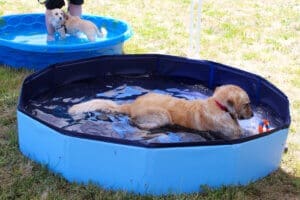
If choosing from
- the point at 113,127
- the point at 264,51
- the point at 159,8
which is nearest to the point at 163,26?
the point at 159,8

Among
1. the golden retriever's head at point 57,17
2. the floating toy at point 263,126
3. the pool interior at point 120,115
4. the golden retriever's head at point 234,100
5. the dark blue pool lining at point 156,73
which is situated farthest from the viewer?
the golden retriever's head at point 57,17

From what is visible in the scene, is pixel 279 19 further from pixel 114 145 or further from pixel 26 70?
pixel 114 145

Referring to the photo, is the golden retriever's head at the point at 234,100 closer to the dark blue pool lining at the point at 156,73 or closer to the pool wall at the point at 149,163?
the pool wall at the point at 149,163

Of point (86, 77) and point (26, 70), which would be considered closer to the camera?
point (86, 77)

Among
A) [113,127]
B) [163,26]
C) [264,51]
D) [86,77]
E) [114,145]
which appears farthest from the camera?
[163,26]

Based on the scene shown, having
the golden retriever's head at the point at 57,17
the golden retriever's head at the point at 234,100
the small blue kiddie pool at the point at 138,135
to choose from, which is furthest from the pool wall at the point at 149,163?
the golden retriever's head at the point at 57,17

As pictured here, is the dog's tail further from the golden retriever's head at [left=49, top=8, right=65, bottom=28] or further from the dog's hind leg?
the golden retriever's head at [left=49, top=8, right=65, bottom=28]

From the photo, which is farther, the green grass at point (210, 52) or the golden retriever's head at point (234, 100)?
the golden retriever's head at point (234, 100)

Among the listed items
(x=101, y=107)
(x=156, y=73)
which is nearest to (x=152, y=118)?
(x=101, y=107)

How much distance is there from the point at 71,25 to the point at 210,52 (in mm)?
2034

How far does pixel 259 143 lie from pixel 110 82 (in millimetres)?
2544

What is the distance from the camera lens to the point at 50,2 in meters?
7.04

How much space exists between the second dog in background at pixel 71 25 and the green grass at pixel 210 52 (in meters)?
0.69

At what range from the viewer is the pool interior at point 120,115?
15.4ft
